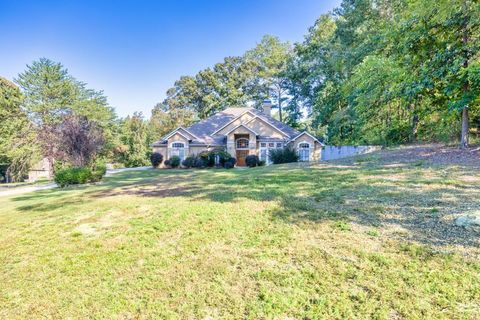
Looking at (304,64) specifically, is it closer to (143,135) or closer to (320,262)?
(143,135)

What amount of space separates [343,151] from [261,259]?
18963mm

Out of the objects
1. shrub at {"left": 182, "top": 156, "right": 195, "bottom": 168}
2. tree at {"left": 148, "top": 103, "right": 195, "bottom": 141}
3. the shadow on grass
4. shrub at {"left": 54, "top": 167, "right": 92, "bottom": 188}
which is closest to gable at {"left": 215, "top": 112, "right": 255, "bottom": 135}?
shrub at {"left": 182, "top": 156, "right": 195, "bottom": 168}

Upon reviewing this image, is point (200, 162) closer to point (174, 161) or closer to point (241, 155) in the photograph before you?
point (174, 161)

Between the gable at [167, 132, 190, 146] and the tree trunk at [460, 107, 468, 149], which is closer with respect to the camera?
the tree trunk at [460, 107, 468, 149]

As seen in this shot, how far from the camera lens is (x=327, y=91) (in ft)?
87.2

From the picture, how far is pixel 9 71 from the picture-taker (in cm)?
3039

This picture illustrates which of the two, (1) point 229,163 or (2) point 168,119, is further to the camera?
(2) point 168,119

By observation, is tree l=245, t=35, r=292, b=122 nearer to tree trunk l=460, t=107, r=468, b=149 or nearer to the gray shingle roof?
the gray shingle roof

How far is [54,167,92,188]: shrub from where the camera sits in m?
12.8

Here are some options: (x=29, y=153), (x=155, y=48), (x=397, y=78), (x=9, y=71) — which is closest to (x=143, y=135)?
(x=29, y=153)

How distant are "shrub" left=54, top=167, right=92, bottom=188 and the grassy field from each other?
8.09 m

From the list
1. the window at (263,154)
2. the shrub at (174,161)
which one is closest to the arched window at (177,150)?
the shrub at (174,161)

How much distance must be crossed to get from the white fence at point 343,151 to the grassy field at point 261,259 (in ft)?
38.4

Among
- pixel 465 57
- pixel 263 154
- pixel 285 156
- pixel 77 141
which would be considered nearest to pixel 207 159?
pixel 263 154
